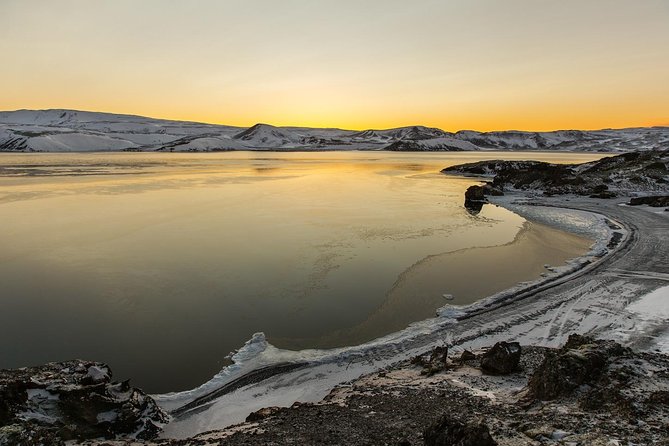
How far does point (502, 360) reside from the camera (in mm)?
Answer: 8180

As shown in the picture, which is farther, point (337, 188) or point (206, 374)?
point (337, 188)

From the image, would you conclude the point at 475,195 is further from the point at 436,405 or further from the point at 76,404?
the point at 76,404

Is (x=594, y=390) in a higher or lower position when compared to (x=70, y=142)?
lower

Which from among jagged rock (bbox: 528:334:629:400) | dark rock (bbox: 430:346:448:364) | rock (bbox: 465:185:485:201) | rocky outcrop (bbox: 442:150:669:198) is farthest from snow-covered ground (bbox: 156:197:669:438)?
rocky outcrop (bbox: 442:150:669:198)

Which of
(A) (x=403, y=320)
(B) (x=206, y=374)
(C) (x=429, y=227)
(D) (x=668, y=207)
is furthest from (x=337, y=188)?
(B) (x=206, y=374)

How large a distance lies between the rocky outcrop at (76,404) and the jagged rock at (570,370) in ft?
22.2

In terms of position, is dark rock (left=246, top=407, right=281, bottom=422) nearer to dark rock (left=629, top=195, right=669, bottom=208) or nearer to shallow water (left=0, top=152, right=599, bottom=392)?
shallow water (left=0, top=152, right=599, bottom=392)

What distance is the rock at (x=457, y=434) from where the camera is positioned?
186 inches

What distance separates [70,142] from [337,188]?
180 metres

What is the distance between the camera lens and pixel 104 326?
10844mm

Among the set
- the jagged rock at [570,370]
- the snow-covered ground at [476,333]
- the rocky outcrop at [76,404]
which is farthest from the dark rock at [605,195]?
the rocky outcrop at [76,404]

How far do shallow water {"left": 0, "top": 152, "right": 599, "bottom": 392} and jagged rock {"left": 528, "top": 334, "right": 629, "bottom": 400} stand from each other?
191 inches

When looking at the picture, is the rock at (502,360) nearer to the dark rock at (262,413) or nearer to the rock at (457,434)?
the rock at (457,434)

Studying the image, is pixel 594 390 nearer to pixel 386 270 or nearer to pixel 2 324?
pixel 386 270
